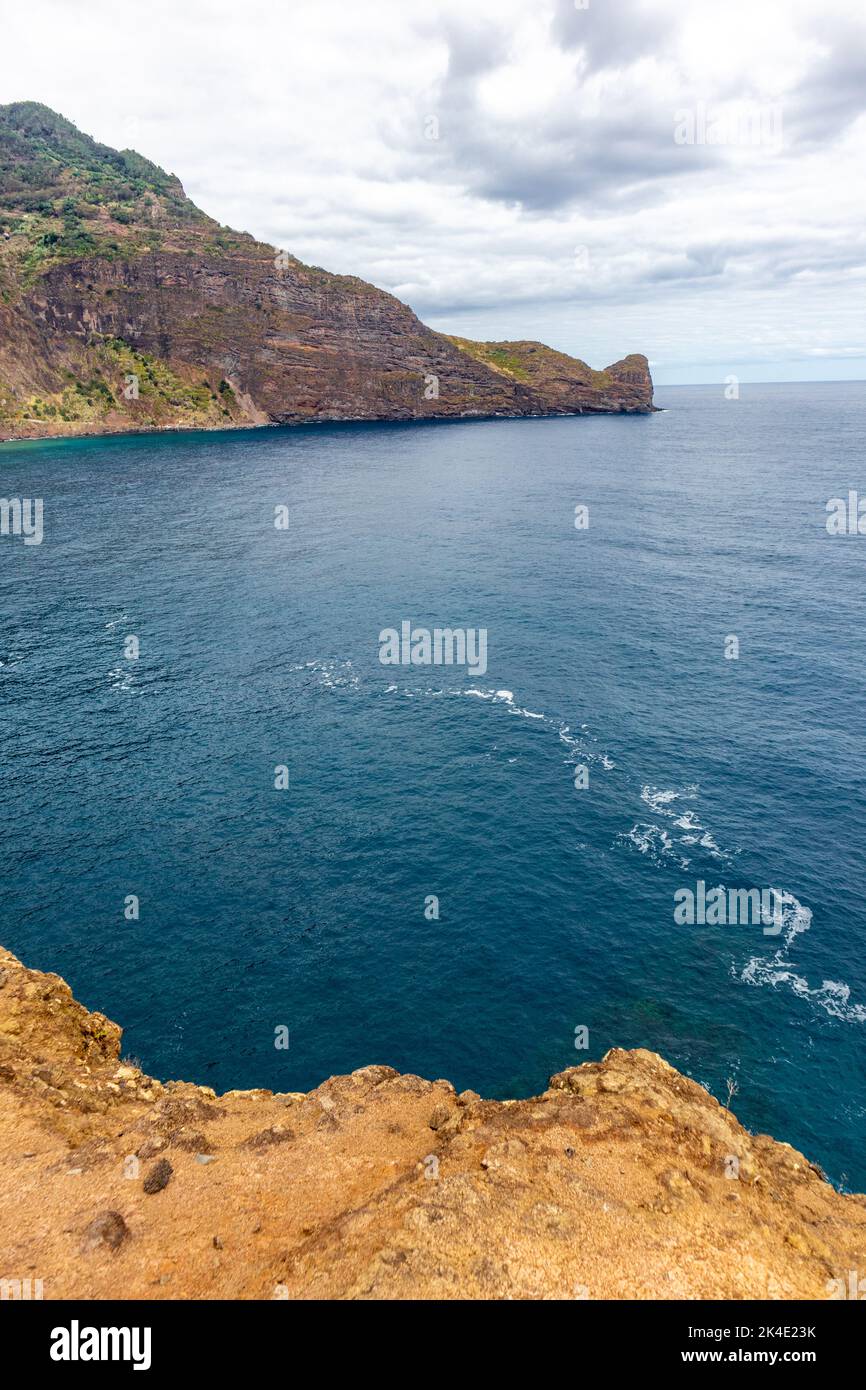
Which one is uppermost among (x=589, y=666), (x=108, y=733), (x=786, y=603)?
(x=786, y=603)

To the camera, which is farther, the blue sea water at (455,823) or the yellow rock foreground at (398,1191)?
the blue sea water at (455,823)

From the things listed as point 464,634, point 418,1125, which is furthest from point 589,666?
point 418,1125

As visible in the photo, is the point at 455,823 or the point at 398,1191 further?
the point at 455,823

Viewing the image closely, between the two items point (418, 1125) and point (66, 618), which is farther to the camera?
point (66, 618)
